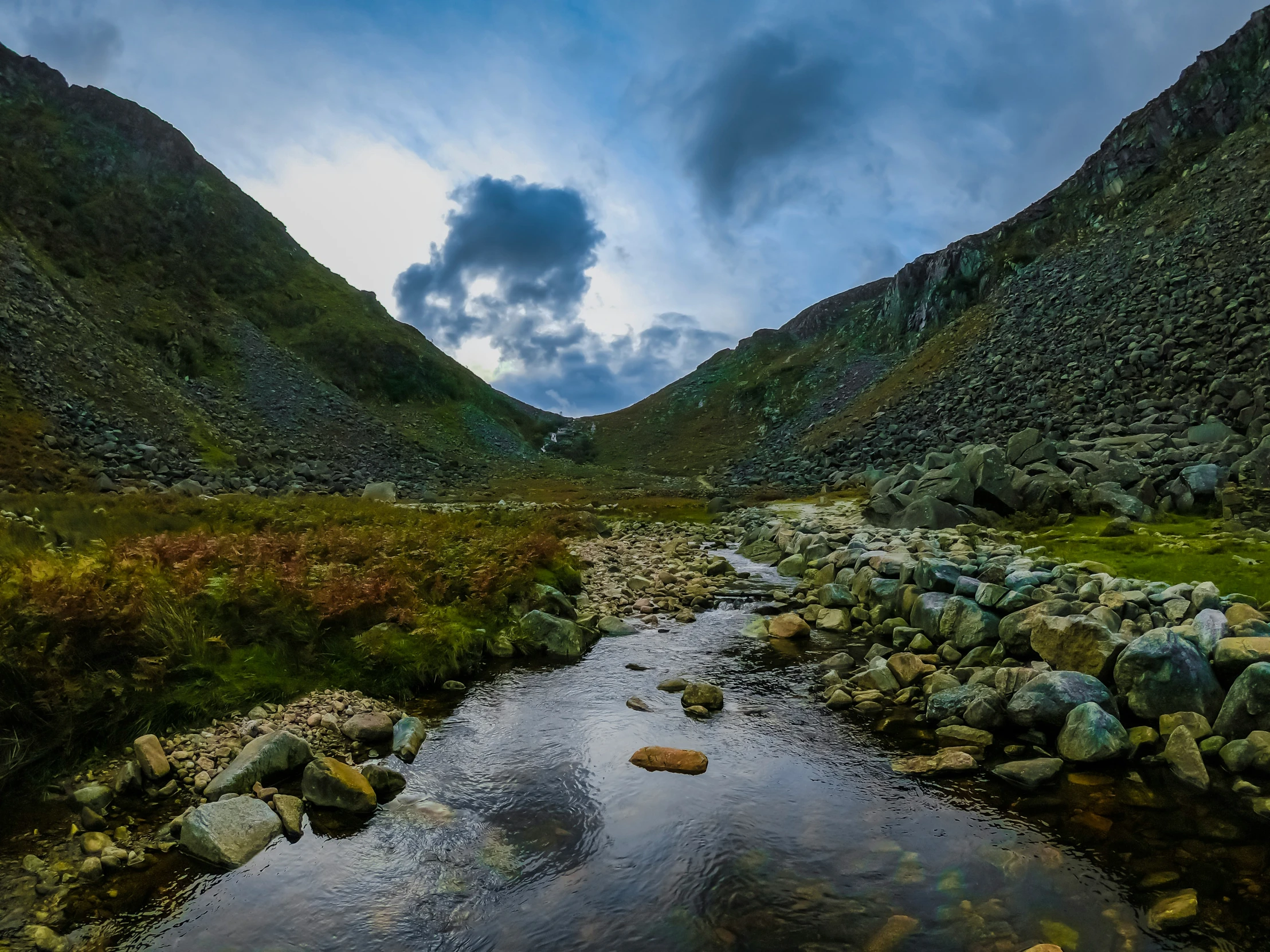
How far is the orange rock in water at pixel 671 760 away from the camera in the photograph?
7727mm

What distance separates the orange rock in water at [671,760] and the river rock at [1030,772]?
3.40 m

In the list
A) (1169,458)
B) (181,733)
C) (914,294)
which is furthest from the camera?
(914,294)

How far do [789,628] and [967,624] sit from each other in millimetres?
3445

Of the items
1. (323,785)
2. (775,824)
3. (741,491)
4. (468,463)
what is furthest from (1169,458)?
(468,463)

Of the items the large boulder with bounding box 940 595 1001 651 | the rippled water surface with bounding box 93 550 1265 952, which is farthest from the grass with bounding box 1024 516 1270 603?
the rippled water surface with bounding box 93 550 1265 952

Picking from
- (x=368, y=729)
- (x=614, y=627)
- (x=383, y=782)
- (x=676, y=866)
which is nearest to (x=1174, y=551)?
(x=614, y=627)

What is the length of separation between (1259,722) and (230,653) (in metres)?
12.9

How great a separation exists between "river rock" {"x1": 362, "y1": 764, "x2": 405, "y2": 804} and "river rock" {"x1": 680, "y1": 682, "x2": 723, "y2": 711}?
14.0ft

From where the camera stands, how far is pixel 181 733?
7.55m

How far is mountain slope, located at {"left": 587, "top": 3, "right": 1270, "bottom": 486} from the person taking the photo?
33.9m

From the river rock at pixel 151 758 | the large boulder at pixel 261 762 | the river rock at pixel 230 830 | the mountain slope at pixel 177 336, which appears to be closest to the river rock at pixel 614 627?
the large boulder at pixel 261 762

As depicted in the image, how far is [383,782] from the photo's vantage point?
22.9ft

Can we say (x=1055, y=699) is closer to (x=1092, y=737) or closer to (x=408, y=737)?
(x=1092, y=737)

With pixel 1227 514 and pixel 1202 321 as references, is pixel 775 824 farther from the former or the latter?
pixel 1202 321
